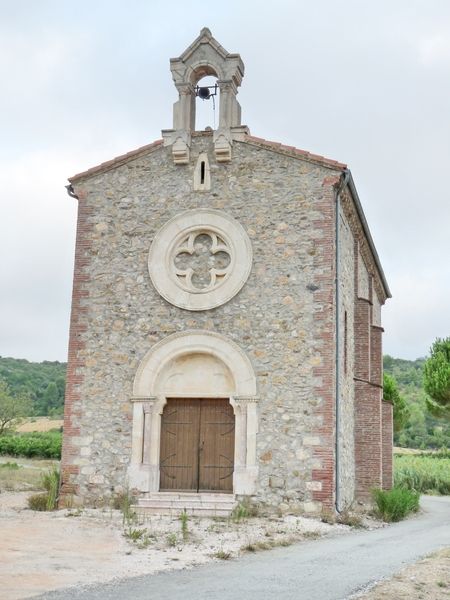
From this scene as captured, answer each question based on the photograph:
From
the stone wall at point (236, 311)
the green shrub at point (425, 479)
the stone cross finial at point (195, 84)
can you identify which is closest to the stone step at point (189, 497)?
the stone wall at point (236, 311)

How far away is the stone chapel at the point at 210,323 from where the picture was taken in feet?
50.8

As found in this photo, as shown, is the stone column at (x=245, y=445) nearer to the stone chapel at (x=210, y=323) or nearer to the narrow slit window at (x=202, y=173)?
the stone chapel at (x=210, y=323)

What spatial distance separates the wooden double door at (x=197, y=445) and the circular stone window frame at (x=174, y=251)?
2246mm

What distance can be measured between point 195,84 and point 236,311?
5.79m

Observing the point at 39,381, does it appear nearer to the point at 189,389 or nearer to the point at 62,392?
the point at 62,392

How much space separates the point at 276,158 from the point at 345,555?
354 inches

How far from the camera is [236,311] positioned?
16188 mm

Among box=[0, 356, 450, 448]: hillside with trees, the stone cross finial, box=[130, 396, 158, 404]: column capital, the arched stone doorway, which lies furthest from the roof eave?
box=[0, 356, 450, 448]: hillside with trees

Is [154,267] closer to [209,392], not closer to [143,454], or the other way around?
[209,392]

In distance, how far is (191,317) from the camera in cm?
1641

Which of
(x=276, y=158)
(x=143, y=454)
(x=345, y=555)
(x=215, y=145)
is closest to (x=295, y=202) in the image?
(x=276, y=158)

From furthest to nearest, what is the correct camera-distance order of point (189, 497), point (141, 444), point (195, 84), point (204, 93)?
point (204, 93), point (195, 84), point (141, 444), point (189, 497)

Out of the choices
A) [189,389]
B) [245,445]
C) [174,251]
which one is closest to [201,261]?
[174,251]

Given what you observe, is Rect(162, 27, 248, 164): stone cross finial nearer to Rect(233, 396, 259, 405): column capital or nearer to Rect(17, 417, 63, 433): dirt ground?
Rect(233, 396, 259, 405): column capital
